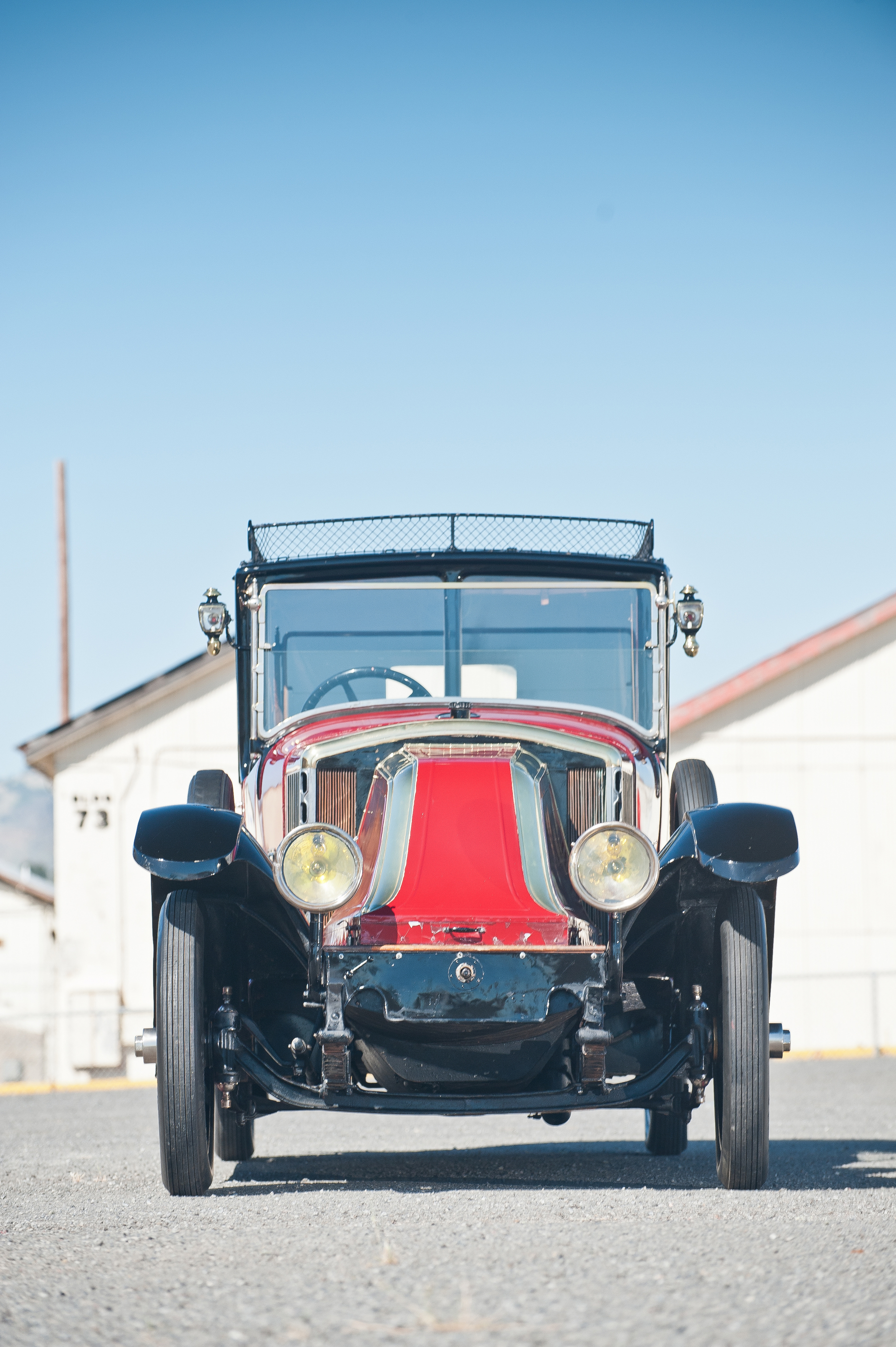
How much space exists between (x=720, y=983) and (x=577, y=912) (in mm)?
593

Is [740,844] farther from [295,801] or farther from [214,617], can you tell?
[214,617]

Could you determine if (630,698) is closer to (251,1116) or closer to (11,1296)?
(251,1116)

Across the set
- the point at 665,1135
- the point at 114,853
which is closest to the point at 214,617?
the point at 665,1135

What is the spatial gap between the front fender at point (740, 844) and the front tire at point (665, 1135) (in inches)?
84.6

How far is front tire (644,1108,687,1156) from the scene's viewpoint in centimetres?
743

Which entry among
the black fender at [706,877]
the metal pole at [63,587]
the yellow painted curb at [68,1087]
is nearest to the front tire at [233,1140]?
the black fender at [706,877]

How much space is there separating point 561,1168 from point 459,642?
8.00ft

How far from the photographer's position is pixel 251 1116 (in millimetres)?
5828

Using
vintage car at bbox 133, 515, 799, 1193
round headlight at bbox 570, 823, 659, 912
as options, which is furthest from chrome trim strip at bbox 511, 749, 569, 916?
round headlight at bbox 570, 823, 659, 912

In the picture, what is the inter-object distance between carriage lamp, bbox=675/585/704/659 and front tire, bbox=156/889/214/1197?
2667 mm

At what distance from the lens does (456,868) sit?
5.75 metres

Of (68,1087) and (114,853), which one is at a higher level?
(114,853)

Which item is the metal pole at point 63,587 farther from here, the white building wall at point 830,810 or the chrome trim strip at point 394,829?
the chrome trim strip at point 394,829

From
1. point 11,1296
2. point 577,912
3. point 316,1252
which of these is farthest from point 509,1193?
point 11,1296
